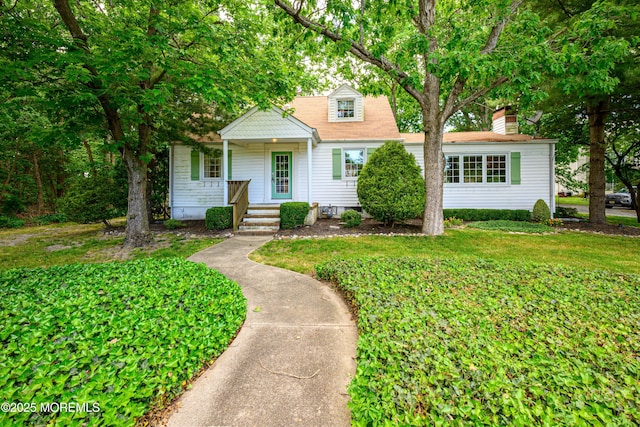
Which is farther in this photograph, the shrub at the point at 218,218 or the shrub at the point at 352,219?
the shrub at the point at 352,219

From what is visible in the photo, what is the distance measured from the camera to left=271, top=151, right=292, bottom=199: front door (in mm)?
12305

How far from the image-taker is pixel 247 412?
189 cm

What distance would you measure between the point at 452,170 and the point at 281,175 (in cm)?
770

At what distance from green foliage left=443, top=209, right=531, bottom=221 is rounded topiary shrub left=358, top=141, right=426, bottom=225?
4044 mm

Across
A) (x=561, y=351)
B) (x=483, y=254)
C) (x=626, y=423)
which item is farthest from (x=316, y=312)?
(x=483, y=254)

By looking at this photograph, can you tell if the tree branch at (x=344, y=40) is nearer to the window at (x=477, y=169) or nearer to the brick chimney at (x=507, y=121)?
the window at (x=477, y=169)

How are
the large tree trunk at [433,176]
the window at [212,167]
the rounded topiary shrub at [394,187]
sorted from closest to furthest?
the large tree trunk at [433,176] < the rounded topiary shrub at [394,187] < the window at [212,167]

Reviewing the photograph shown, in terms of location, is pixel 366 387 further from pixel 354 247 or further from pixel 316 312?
pixel 354 247

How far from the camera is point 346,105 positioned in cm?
1347

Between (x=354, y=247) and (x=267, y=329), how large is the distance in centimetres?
415

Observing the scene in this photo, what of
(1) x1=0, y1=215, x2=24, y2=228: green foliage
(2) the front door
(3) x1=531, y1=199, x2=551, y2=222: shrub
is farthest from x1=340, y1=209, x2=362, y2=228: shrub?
(1) x1=0, y1=215, x2=24, y2=228: green foliage

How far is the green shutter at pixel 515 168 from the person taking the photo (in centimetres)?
1194

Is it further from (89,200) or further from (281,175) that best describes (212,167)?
(89,200)

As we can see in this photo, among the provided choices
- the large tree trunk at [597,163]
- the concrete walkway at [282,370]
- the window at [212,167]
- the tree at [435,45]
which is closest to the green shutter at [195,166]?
the window at [212,167]
